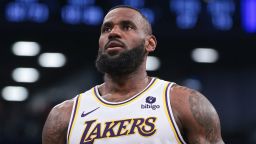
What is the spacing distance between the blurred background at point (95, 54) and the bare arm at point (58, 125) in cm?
609

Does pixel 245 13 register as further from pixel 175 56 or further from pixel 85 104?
pixel 85 104

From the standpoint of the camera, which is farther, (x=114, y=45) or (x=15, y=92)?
(x=15, y=92)

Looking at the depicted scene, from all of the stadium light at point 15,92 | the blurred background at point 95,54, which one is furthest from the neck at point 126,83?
the stadium light at point 15,92

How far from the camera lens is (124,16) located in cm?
480

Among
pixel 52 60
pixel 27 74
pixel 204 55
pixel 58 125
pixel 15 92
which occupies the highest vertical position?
pixel 58 125

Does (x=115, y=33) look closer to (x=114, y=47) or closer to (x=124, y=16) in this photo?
(x=114, y=47)

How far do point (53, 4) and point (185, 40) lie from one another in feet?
10.7

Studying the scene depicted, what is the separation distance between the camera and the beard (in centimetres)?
464

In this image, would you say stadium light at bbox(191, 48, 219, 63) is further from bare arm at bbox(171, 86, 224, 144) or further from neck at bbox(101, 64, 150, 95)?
bare arm at bbox(171, 86, 224, 144)

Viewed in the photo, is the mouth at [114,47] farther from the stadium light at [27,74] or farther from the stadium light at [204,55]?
the stadium light at [27,74]

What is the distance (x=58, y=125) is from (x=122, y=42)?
2.66 feet

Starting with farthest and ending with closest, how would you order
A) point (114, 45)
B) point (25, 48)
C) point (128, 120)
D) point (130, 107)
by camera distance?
point (25, 48)
point (114, 45)
point (130, 107)
point (128, 120)

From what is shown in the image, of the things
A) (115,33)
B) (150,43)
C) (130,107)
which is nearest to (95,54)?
(150,43)

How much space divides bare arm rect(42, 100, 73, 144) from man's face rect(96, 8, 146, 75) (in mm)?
434
